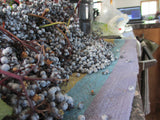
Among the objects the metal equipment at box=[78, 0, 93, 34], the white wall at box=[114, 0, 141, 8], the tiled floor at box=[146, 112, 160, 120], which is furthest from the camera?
the white wall at box=[114, 0, 141, 8]

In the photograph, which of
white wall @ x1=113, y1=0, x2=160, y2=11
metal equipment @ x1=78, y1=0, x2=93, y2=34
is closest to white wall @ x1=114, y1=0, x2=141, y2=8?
white wall @ x1=113, y1=0, x2=160, y2=11

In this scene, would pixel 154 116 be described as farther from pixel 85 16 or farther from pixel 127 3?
pixel 127 3

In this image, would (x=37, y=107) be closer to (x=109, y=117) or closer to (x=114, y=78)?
(x=109, y=117)

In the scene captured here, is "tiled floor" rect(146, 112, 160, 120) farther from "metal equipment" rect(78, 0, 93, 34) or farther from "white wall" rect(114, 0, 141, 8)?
"white wall" rect(114, 0, 141, 8)

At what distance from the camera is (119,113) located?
0.31 metres

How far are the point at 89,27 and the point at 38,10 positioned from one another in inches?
18.2

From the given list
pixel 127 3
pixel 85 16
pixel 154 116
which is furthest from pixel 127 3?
pixel 85 16

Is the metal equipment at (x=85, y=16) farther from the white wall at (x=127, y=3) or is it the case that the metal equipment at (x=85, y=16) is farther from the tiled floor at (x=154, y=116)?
the white wall at (x=127, y=3)

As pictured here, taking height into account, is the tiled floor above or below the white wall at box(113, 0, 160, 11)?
below

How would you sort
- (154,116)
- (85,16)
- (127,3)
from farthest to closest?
(127,3) → (154,116) → (85,16)

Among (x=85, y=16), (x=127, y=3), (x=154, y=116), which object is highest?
(x=127, y=3)

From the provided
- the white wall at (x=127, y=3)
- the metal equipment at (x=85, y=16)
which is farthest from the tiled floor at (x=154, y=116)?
the white wall at (x=127, y=3)

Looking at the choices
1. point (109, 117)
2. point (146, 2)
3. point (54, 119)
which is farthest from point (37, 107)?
point (146, 2)

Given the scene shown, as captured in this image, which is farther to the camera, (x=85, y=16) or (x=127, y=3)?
(x=127, y=3)
